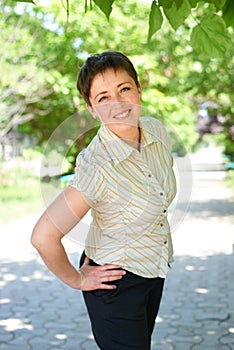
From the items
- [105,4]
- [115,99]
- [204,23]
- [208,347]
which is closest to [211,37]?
[204,23]

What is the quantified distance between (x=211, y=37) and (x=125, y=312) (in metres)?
1.09

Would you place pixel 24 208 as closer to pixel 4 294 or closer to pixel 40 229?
pixel 4 294

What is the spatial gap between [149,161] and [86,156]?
204 mm

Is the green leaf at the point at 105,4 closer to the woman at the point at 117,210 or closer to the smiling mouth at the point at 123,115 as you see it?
the woman at the point at 117,210

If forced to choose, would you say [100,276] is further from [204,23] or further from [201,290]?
[201,290]

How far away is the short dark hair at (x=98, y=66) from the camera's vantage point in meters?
1.90

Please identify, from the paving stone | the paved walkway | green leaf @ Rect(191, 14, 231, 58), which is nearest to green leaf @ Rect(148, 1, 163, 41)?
green leaf @ Rect(191, 14, 231, 58)

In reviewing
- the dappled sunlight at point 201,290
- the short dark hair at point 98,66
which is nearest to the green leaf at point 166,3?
the short dark hair at point 98,66

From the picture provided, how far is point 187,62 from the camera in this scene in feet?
48.7

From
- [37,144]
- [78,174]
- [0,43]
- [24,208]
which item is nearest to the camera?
[78,174]

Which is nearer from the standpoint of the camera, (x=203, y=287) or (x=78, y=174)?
(x=78, y=174)

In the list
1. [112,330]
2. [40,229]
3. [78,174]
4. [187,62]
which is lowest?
[112,330]

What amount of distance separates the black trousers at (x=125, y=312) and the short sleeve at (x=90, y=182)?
268 mm

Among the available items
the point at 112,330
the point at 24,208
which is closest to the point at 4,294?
the point at 112,330
